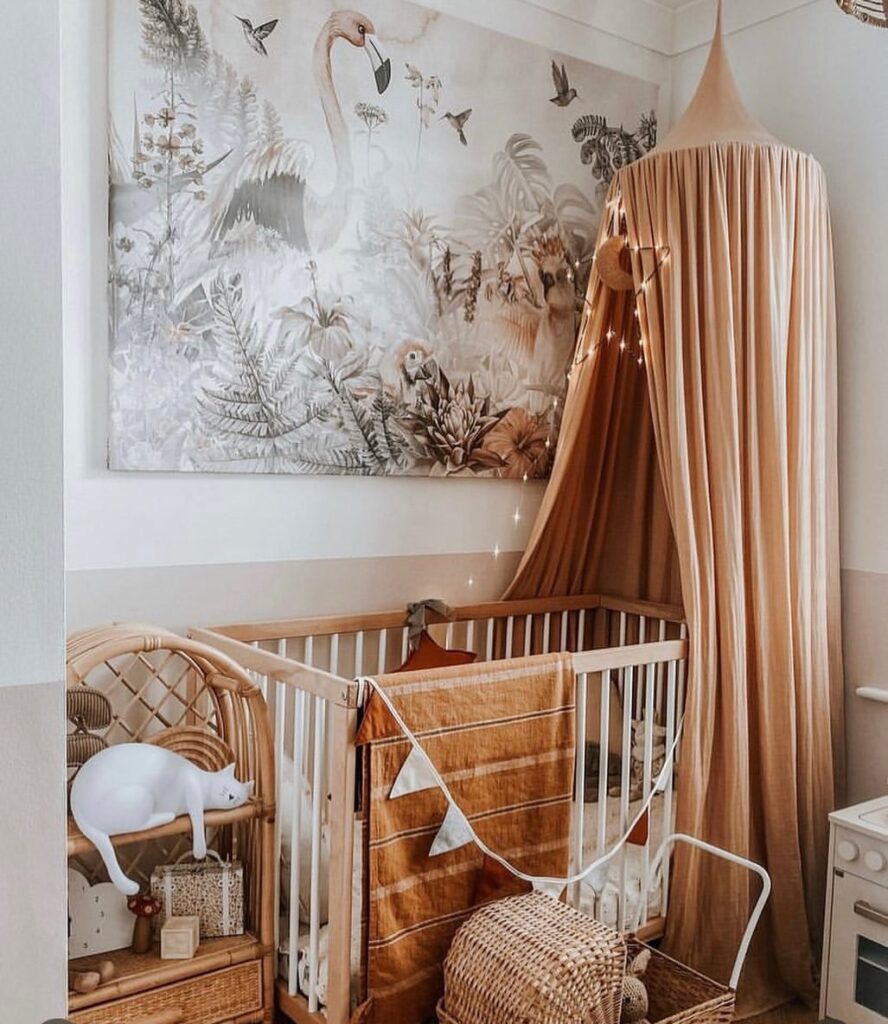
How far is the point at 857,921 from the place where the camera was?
2.26 m

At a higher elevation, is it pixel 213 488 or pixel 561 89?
pixel 561 89

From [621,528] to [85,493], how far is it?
5.28 feet

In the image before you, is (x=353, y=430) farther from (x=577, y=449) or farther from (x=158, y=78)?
(x=158, y=78)

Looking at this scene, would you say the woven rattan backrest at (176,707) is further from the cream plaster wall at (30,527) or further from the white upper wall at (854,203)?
the white upper wall at (854,203)

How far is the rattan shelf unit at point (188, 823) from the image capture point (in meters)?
1.87

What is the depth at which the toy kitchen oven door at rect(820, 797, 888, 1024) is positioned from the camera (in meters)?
2.21

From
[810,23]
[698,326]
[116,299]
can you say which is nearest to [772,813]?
[698,326]

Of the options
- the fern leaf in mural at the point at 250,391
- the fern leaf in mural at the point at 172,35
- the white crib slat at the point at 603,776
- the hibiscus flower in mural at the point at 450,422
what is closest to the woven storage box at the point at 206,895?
the white crib slat at the point at 603,776

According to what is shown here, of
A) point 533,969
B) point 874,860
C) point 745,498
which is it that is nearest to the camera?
point 533,969

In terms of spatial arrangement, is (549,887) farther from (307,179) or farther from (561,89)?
(561,89)

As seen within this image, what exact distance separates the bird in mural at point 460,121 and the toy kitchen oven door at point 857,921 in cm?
200

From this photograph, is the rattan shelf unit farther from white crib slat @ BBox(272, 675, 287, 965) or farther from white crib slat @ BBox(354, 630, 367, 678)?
white crib slat @ BBox(354, 630, 367, 678)

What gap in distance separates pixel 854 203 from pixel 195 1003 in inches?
99.3

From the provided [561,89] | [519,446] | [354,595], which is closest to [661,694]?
[519,446]
